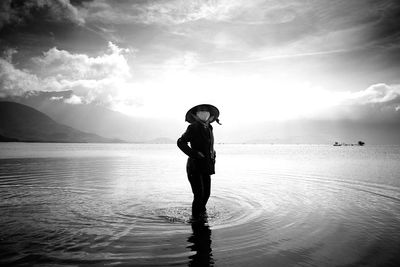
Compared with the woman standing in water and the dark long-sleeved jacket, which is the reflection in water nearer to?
the woman standing in water

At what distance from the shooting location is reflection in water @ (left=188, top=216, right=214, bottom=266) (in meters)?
5.64

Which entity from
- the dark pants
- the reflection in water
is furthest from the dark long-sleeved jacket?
the reflection in water

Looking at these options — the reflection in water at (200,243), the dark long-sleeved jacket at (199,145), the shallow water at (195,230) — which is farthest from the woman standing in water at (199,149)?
the shallow water at (195,230)

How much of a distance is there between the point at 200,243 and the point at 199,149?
9.50 feet

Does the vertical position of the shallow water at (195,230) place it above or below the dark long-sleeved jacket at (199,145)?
below

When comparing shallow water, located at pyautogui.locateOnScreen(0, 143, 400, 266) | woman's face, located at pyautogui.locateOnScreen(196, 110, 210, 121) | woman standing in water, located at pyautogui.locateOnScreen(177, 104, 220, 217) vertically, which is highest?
woman's face, located at pyautogui.locateOnScreen(196, 110, 210, 121)

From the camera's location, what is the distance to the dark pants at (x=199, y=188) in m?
8.62

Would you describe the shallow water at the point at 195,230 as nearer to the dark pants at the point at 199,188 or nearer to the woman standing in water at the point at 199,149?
the dark pants at the point at 199,188

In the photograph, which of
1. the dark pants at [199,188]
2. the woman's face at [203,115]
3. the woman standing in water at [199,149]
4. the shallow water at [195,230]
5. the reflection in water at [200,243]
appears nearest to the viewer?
the reflection in water at [200,243]

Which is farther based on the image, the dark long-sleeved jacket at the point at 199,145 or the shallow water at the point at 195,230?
the dark long-sleeved jacket at the point at 199,145

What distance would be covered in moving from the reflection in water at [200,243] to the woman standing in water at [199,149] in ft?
2.45

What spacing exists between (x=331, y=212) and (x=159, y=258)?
7.43m

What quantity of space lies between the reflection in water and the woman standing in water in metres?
0.75

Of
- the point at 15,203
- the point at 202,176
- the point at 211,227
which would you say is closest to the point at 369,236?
the point at 211,227
